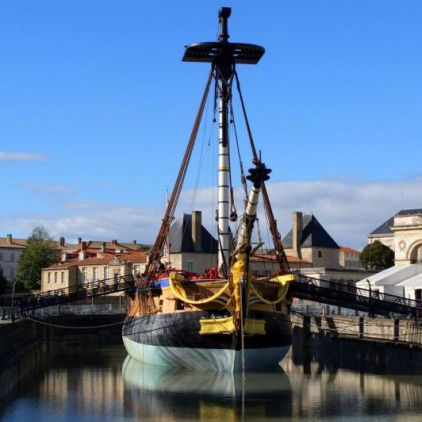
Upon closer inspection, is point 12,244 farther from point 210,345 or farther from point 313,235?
point 210,345

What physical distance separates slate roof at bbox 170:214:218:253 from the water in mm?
31087

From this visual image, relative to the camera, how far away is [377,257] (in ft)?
268

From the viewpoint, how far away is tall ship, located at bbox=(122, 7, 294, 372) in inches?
1312

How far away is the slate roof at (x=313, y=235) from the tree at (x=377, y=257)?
3483 millimetres

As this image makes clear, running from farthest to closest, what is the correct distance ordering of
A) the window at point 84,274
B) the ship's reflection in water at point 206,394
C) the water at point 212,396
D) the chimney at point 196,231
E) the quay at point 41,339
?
the window at point 84,274
the chimney at point 196,231
the quay at point 41,339
the ship's reflection in water at point 206,394
the water at point 212,396

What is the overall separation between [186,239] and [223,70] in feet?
102

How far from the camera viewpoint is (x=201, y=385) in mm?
31922

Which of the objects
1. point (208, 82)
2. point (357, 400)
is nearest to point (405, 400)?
point (357, 400)

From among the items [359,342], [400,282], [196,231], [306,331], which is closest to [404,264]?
[400,282]

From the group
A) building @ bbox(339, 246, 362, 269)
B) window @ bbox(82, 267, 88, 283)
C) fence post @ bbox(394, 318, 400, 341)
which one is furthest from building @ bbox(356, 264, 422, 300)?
building @ bbox(339, 246, 362, 269)

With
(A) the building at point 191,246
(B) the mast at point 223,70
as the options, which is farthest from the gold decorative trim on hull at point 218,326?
(A) the building at point 191,246

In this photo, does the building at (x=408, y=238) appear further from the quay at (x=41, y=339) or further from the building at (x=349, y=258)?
the building at (x=349, y=258)

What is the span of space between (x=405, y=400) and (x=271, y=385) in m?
5.34

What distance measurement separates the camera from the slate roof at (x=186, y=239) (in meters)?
70.6
